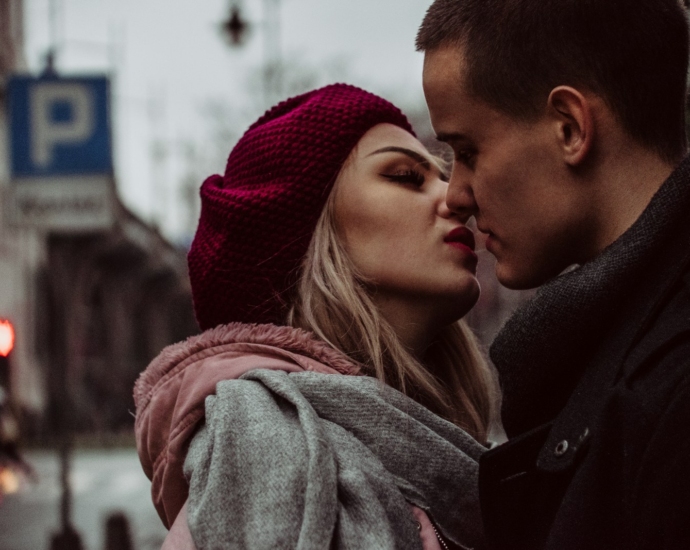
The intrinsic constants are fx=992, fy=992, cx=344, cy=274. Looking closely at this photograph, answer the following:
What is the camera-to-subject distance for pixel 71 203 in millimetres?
6668

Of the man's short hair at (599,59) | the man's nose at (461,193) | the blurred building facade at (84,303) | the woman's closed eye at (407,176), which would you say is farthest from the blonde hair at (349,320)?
the blurred building facade at (84,303)

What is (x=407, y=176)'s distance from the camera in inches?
109

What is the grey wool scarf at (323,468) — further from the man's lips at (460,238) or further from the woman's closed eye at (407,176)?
the woman's closed eye at (407,176)

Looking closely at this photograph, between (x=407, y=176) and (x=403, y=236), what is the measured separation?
0.21m

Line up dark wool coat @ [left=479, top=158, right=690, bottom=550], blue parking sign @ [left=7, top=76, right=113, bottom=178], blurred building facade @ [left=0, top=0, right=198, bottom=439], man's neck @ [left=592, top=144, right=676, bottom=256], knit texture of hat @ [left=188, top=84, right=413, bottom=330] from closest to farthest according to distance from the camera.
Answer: dark wool coat @ [left=479, top=158, right=690, bottom=550] < man's neck @ [left=592, top=144, right=676, bottom=256] < knit texture of hat @ [left=188, top=84, right=413, bottom=330] < blue parking sign @ [left=7, top=76, right=113, bottom=178] < blurred building facade @ [left=0, top=0, right=198, bottom=439]

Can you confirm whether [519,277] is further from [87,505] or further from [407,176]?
[87,505]

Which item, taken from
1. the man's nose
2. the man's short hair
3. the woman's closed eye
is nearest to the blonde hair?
the woman's closed eye

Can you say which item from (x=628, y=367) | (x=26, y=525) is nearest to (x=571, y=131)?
(x=628, y=367)

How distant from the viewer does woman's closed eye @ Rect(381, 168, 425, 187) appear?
2.75 meters

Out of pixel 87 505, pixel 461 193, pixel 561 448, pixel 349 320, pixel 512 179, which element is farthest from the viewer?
pixel 87 505

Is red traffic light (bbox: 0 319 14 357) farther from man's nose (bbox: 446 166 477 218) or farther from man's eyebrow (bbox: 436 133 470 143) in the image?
man's eyebrow (bbox: 436 133 470 143)

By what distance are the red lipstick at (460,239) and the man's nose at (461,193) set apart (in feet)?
1.33

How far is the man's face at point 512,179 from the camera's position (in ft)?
6.15

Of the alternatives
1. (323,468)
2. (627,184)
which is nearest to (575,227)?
(627,184)
